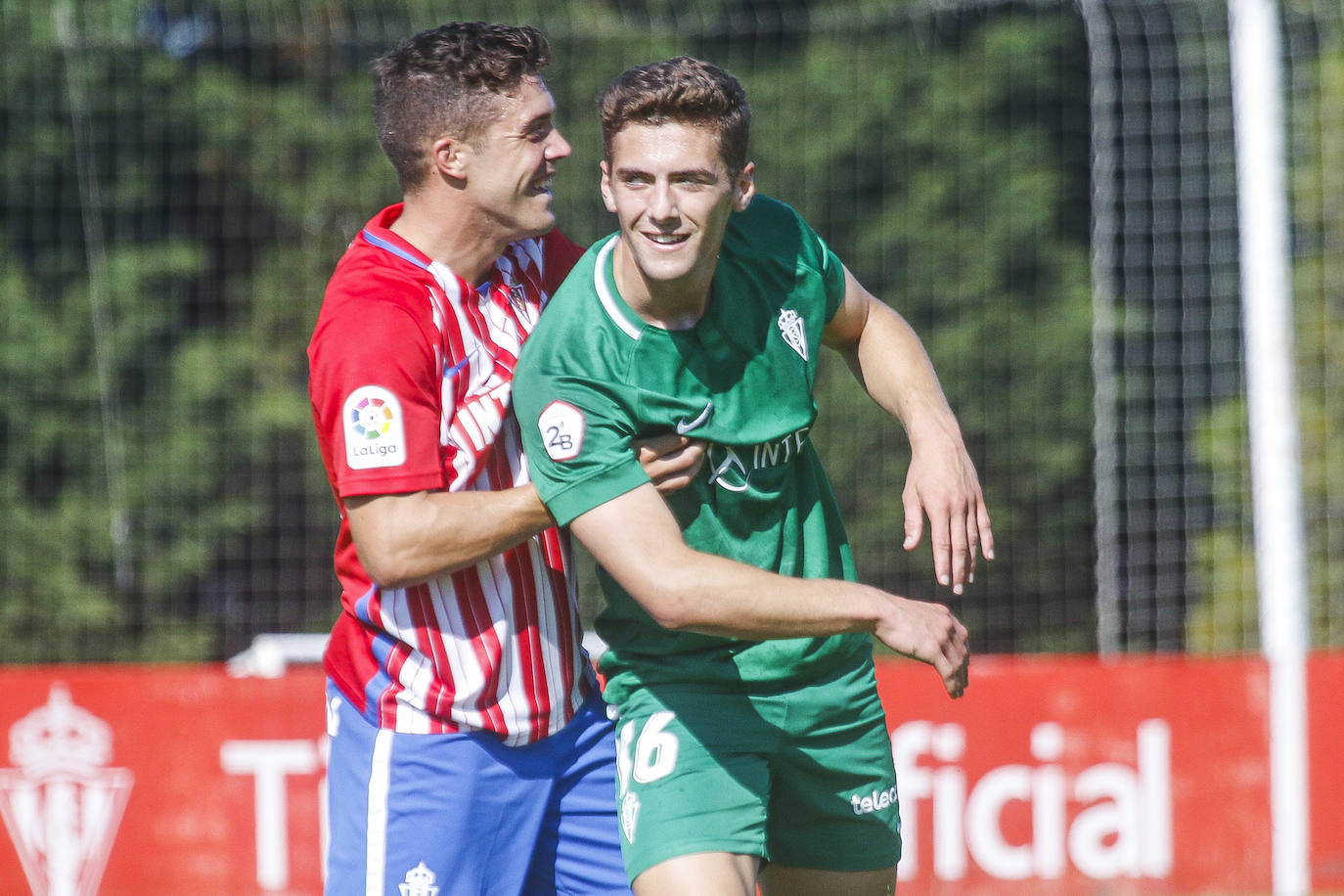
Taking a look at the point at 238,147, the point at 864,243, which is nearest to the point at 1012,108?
the point at 864,243

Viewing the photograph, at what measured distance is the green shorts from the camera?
9.25 ft

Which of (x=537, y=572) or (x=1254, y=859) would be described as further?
(x=1254, y=859)

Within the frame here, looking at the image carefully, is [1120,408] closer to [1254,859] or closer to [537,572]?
[1254,859]

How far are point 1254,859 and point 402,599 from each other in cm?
473

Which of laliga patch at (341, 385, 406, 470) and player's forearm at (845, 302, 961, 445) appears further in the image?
player's forearm at (845, 302, 961, 445)

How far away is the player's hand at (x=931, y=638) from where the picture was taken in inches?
98.0

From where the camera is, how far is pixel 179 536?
8.96 meters

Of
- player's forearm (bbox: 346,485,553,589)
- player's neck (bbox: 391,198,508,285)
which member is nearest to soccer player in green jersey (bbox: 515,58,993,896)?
player's forearm (bbox: 346,485,553,589)

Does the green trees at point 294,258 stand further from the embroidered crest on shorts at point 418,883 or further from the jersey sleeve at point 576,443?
the jersey sleeve at point 576,443

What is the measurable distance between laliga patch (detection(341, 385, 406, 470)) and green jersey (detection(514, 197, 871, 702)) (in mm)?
231

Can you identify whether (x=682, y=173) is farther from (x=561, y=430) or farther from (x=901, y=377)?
(x=901, y=377)

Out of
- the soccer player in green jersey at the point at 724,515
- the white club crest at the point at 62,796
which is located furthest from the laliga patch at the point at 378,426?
the white club crest at the point at 62,796

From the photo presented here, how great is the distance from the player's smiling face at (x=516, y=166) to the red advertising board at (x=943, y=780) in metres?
3.68

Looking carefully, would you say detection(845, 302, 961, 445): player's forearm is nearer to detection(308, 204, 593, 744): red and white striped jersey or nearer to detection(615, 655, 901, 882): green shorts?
detection(615, 655, 901, 882): green shorts
